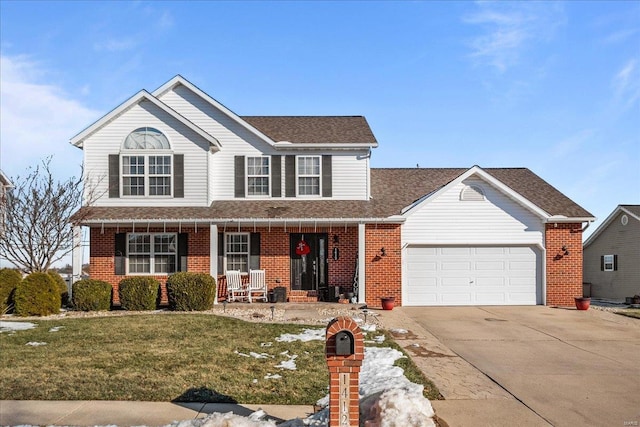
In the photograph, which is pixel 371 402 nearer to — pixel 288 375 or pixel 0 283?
pixel 288 375

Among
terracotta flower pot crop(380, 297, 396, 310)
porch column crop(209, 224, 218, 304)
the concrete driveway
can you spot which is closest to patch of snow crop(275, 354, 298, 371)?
the concrete driveway

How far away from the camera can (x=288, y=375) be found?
27.4ft

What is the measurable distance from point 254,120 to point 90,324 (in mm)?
11184

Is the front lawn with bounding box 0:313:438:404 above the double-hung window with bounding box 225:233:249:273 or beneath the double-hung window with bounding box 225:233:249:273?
beneath

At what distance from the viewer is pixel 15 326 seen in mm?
13180

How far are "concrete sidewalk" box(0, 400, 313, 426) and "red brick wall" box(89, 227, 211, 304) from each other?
36.7 ft

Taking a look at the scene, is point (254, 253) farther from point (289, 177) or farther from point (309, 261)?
point (289, 177)

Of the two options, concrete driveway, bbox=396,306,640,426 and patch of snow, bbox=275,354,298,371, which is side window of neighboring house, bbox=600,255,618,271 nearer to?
concrete driveway, bbox=396,306,640,426


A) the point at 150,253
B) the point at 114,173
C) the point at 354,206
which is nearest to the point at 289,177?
the point at 354,206

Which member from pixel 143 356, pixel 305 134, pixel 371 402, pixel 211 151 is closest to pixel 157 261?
pixel 211 151

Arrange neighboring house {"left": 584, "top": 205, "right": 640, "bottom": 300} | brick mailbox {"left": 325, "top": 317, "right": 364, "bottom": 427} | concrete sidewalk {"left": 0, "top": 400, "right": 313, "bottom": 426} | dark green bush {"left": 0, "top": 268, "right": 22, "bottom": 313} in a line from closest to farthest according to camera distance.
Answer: brick mailbox {"left": 325, "top": 317, "right": 364, "bottom": 427} → concrete sidewalk {"left": 0, "top": 400, "right": 313, "bottom": 426} → dark green bush {"left": 0, "top": 268, "right": 22, "bottom": 313} → neighboring house {"left": 584, "top": 205, "right": 640, "bottom": 300}

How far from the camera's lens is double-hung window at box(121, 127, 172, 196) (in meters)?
18.1

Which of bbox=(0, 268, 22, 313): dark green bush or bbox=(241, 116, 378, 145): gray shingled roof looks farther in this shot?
bbox=(241, 116, 378, 145): gray shingled roof

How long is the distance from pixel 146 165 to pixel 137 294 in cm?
458
